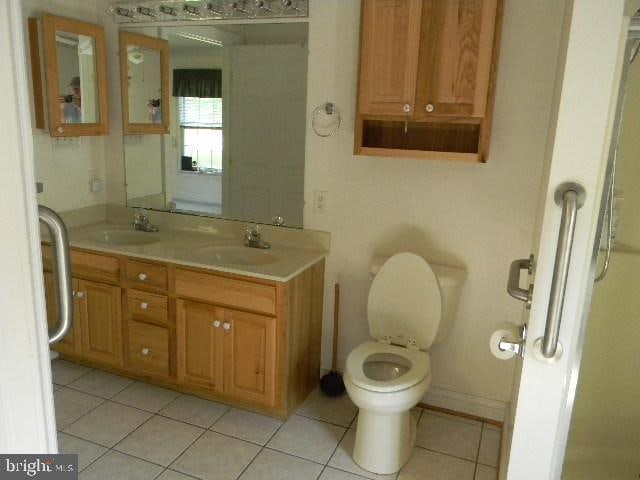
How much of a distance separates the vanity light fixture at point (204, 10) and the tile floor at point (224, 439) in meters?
1.98

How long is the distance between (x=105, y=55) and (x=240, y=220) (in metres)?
1.25

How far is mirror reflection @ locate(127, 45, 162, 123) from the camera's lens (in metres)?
3.09

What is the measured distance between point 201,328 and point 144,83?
1508 millimetres

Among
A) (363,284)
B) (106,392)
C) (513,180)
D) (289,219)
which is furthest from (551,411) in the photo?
(106,392)

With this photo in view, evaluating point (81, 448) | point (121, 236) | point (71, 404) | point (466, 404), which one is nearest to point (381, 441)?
point (466, 404)

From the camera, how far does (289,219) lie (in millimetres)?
2887

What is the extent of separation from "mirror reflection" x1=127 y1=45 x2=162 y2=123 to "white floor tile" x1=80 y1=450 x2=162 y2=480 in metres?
1.84

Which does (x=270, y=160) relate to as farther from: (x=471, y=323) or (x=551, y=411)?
(x=551, y=411)

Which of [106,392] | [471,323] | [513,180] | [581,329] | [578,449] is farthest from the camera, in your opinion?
[106,392]

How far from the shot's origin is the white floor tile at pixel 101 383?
9.31ft

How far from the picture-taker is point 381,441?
2279mm

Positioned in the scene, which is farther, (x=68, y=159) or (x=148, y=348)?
(x=68, y=159)

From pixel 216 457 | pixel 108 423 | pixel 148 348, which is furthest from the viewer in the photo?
pixel 148 348

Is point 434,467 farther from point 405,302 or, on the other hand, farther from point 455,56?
point 455,56
